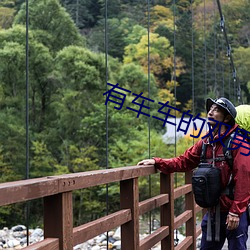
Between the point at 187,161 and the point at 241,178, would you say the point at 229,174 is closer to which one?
the point at 241,178

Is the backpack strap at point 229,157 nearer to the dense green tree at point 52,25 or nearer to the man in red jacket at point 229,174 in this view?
the man in red jacket at point 229,174

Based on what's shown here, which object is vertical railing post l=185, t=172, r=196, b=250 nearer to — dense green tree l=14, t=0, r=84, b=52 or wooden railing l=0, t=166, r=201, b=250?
wooden railing l=0, t=166, r=201, b=250

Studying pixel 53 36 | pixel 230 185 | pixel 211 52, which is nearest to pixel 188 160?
pixel 230 185

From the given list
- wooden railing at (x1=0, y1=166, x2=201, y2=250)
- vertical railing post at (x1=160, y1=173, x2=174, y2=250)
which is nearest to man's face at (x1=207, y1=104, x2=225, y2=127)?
wooden railing at (x1=0, y1=166, x2=201, y2=250)

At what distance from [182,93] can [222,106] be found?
18.3m

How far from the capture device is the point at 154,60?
64.8 feet

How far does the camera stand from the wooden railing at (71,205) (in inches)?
49.4

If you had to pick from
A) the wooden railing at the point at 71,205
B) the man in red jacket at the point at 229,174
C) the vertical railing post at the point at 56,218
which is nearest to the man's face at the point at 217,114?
the man in red jacket at the point at 229,174

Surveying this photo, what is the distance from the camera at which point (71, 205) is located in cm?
143

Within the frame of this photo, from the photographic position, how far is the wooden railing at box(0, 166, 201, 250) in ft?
4.11

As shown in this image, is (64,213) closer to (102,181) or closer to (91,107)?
(102,181)

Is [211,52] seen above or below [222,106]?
above

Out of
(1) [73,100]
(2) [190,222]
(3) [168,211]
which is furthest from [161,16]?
(3) [168,211]

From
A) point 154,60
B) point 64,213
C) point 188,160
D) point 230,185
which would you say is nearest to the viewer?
point 64,213
